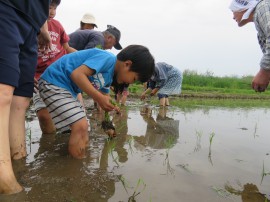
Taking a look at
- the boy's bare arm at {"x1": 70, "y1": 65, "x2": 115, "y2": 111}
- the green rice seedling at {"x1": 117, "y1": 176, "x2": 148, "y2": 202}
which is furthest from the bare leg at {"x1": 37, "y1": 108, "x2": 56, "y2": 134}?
the green rice seedling at {"x1": 117, "y1": 176, "x2": 148, "y2": 202}

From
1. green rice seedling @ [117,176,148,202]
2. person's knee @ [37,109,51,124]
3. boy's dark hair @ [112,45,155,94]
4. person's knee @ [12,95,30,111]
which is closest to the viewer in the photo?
green rice seedling @ [117,176,148,202]

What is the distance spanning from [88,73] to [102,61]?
0.49ft

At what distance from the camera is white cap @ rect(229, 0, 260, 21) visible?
260 cm

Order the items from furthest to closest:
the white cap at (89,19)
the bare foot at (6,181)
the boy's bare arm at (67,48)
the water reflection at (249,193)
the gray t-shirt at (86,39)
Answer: the white cap at (89,19) < the gray t-shirt at (86,39) < the boy's bare arm at (67,48) < the water reflection at (249,193) < the bare foot at (6,181)

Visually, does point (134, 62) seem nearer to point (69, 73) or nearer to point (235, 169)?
point (69, 73)

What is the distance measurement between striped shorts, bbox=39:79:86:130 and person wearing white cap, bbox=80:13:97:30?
2.43 meters

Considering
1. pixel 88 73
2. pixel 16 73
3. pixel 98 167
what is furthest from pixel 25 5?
pixel 98 167

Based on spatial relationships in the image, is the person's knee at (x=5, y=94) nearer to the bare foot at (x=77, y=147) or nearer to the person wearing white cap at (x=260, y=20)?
the bare foot at (x=77, y=147)

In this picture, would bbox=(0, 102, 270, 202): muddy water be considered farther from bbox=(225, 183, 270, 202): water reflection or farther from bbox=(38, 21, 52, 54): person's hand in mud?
bbox=(38, 21, 52, 54): person's hand in mud

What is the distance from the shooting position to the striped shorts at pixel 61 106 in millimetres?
2320

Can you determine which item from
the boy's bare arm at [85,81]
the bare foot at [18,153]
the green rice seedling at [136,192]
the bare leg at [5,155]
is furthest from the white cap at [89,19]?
the green rice seedling at [136,192]

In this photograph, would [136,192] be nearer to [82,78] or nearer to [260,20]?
[82,78]

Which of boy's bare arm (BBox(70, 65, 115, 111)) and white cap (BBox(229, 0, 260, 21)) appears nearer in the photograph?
boy's bare arm (BBox(70, 65, 115, 111))

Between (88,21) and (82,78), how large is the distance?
2.66 meters
